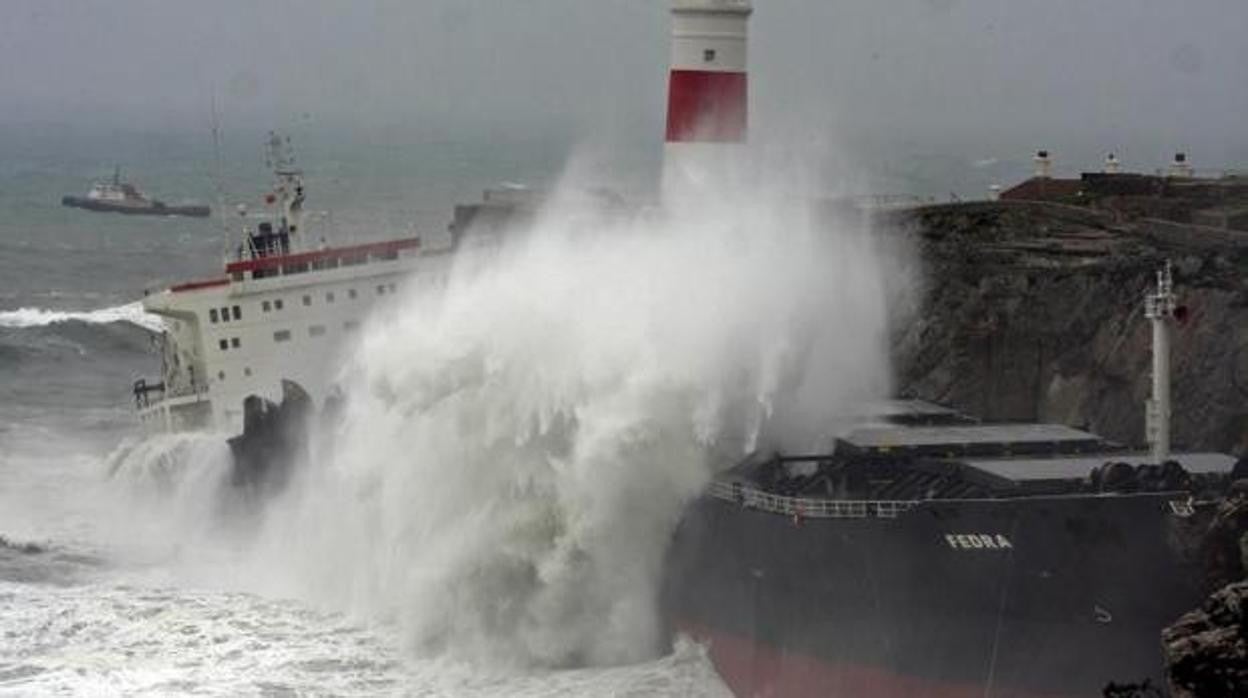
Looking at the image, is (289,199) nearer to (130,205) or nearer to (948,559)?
(948,559)

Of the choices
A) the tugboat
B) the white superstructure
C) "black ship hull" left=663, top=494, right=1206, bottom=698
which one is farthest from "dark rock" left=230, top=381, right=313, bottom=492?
the tugboat

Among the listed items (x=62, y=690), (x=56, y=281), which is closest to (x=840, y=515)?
(x=62, y=690)

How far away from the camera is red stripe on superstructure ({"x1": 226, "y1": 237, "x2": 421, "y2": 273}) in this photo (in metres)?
34.6

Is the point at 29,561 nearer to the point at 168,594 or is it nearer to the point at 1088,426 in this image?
the point at 168,594

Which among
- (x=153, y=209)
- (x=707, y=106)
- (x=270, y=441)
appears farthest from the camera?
(x=153, y=209)

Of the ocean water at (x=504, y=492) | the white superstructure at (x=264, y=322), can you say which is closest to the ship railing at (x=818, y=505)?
the ocean water at (x=504, y=492)

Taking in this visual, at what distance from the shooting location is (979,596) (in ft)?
64.5

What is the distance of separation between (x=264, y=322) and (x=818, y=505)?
16.1 metres

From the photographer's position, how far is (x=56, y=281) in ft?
237

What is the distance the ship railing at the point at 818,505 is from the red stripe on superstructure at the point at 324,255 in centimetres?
1460

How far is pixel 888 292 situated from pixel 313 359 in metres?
9.86

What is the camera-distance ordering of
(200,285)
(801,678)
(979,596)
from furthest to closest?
(200,285), (801,678), (979,596)

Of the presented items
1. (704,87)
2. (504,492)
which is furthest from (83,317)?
(504,492)

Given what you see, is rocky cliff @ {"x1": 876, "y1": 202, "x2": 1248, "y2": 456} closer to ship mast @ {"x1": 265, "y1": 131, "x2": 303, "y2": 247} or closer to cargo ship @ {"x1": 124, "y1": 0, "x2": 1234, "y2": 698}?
cargo ship @ {"x1": 124, "y1": 0, "x2": 1234, "y2": 698}
